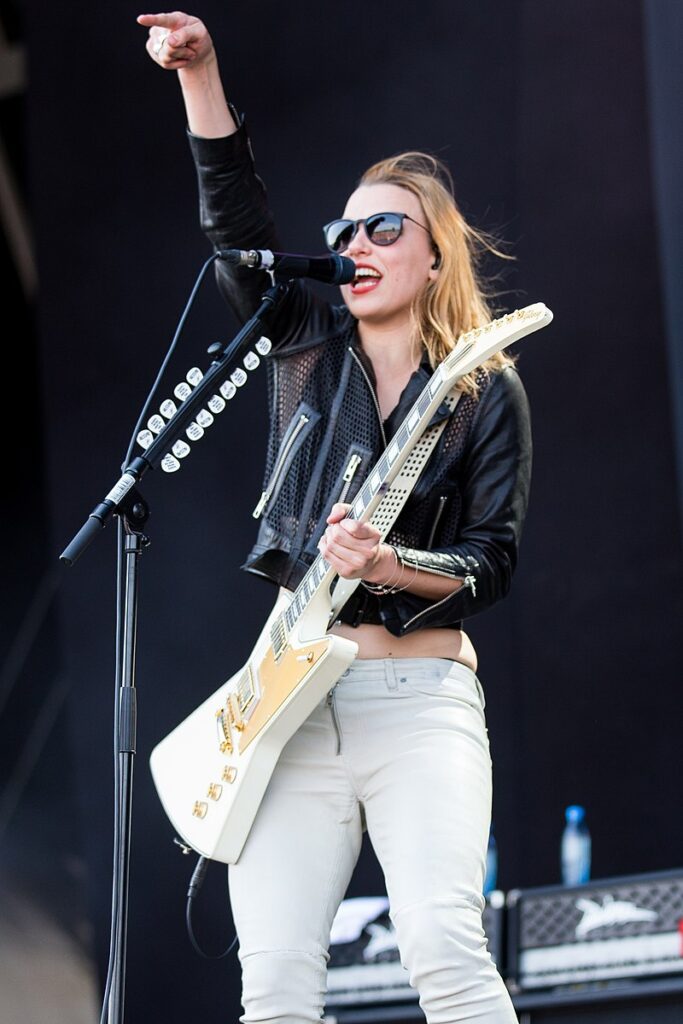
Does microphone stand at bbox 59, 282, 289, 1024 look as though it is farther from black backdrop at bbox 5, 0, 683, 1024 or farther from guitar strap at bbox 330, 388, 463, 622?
black backdrop at bbox 5, 0, 683, 1024

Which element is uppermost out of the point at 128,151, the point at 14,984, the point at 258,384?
the point at 128,151

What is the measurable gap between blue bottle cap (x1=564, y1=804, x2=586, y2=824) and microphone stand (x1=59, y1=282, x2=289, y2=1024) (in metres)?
2.16

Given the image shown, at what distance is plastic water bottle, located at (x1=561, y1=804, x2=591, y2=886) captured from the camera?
3.90 metres

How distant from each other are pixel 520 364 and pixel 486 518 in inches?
70.0

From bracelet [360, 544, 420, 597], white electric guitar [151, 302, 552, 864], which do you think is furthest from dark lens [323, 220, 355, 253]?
bracelet [360, 544, 420, 597]

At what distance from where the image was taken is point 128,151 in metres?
4.26

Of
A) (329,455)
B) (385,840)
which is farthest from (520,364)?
(385,840)

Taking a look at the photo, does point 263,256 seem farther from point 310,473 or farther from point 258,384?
point 258,384

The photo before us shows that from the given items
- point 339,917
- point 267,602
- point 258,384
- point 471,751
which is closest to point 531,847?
point 339,917

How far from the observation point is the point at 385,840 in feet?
6.81

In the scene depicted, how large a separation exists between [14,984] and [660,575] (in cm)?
272

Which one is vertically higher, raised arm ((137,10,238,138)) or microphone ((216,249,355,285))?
raised arm ((137,10,238,138))

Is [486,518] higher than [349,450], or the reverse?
[349,450]

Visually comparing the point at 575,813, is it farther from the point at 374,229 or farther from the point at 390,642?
the point at 374,229
